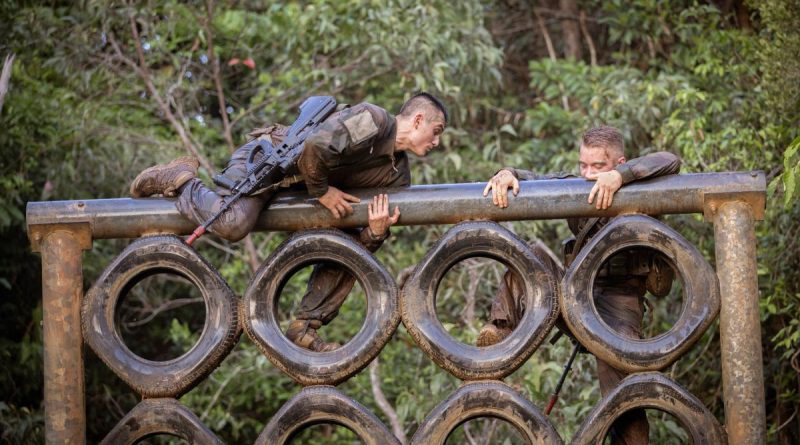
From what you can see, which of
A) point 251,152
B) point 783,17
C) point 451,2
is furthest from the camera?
point 451,2

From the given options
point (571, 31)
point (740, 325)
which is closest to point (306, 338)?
point (740, 325)

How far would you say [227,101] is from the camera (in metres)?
9.45

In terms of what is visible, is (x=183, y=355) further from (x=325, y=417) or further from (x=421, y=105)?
(x=421, y=105)

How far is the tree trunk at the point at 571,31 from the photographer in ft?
33.6

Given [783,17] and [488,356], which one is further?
[783,17]

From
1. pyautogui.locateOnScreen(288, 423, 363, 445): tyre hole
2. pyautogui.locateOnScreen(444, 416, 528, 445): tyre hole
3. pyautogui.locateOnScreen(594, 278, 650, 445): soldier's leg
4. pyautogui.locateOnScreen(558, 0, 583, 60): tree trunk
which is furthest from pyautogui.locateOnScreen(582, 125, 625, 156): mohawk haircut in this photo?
pyautogui.locateOnScreen(558, 0, 583, 60): tree trunk

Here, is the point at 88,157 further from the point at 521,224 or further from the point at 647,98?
the point at 647,98

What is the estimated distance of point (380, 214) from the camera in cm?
491

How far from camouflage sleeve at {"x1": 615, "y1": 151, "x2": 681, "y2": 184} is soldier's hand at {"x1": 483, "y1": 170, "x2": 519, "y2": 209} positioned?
0.40 meters

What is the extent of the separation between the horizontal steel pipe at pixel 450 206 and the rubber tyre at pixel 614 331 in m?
0.11

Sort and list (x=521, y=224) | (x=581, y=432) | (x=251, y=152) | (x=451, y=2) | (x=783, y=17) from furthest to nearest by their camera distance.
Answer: (x=451, y=2)
(x=521, y=224)
(x=783, y=17)
(x=251, y=152)
(x=581, y=432)

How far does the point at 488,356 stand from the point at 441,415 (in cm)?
29

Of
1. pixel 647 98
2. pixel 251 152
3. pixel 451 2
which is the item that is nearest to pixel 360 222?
pixel 251 152

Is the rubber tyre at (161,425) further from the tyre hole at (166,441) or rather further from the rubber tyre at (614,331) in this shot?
the tyre hole at (166,441)
